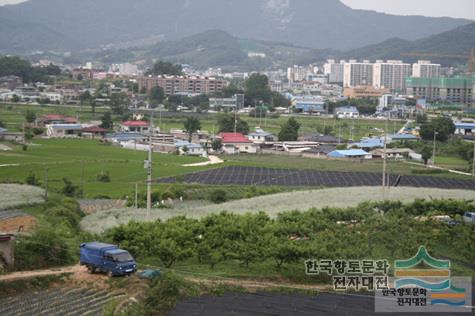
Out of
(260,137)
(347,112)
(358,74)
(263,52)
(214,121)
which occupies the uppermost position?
(263,52)

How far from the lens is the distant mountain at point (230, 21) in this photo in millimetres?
149125

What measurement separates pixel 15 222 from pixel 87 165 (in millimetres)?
8822

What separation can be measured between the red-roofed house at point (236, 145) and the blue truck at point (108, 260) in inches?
674

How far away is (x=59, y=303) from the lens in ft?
20.8

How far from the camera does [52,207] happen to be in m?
11.2

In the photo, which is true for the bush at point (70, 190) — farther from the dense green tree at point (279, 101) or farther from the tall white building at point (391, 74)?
the tall white building at point (391, 74)

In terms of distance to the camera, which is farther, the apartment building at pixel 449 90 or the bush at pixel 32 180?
the apartment building at pixel 449 90

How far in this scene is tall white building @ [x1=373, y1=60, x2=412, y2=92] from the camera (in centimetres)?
6894

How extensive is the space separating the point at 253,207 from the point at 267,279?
411 centimetres

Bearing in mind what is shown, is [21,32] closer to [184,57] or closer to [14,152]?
[184,57]

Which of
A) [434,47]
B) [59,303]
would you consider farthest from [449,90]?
[59,303]

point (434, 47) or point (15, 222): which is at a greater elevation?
point (434, 47)

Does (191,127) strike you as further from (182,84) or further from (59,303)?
(182,84)

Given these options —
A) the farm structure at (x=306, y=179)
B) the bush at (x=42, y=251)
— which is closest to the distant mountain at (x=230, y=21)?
the farm structure at (x=306, y=179)
